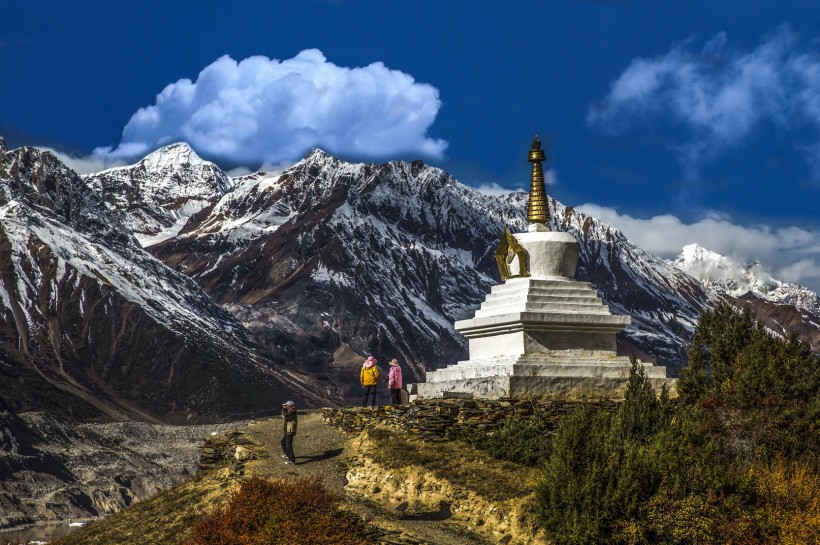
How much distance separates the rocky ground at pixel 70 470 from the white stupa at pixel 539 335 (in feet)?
146

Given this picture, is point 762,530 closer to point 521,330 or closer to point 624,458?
point 624,458

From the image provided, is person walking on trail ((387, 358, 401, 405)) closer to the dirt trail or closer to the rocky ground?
the dirt trail

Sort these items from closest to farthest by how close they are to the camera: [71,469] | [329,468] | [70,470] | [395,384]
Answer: [329,468]
[395,384]
[70,470]
[71,469]

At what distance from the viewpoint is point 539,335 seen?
34.2 m

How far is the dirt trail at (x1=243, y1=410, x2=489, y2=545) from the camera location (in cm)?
2492

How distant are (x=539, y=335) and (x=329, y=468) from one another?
8297 mm

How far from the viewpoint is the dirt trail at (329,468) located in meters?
24.9

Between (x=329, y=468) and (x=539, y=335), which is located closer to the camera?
(x=329, y=468)

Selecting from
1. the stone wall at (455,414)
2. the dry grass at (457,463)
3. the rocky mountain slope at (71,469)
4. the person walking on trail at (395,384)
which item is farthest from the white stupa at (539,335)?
the rocky mountain slope at (71,469)

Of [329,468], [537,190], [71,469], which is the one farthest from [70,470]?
[329,468]

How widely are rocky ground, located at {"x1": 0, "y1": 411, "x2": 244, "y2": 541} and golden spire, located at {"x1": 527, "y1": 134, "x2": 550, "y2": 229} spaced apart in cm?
4467

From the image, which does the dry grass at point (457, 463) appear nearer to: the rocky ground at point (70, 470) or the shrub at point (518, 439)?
the shrub at point (518, 439)

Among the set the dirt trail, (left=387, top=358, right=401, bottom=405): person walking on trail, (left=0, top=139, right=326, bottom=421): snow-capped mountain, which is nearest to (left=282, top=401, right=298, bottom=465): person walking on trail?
the dirt trail

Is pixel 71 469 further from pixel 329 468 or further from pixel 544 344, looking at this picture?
pixel 329 468
